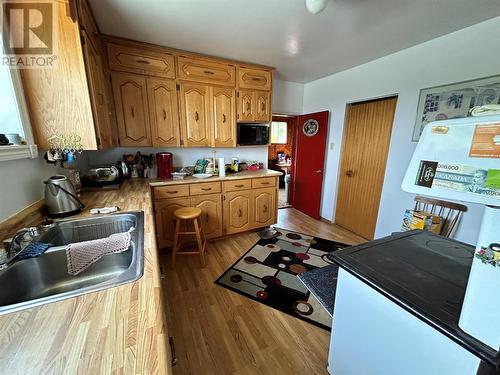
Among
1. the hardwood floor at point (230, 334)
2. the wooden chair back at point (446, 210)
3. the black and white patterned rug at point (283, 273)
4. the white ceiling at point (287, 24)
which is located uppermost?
the white ceiling at point (287, 24)

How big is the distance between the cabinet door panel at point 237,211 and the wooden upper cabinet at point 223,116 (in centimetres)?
74

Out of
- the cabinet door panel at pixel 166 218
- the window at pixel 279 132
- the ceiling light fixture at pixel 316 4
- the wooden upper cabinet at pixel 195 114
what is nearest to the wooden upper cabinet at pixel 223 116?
the wooden upper cabinet at pixel 195 114

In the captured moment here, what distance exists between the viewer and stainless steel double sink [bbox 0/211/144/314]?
742 mm

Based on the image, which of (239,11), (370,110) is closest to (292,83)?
(370,110)

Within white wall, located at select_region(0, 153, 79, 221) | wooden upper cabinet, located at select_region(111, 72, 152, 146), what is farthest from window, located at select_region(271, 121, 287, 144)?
white wall, located at select_region(0, 153, 79, 221)

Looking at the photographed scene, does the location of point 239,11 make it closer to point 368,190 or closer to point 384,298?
point 384,298

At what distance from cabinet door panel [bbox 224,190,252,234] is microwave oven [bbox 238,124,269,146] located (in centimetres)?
76

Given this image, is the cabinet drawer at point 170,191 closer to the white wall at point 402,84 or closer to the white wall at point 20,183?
the white wall at point 20,183

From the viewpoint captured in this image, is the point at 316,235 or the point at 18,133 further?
the point at 316,235

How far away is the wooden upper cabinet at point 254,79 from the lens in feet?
9.04

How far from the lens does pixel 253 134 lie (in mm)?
3008

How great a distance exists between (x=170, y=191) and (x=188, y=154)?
0.75 metres

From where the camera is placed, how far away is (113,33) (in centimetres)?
204

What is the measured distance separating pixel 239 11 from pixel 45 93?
1.54 metres
